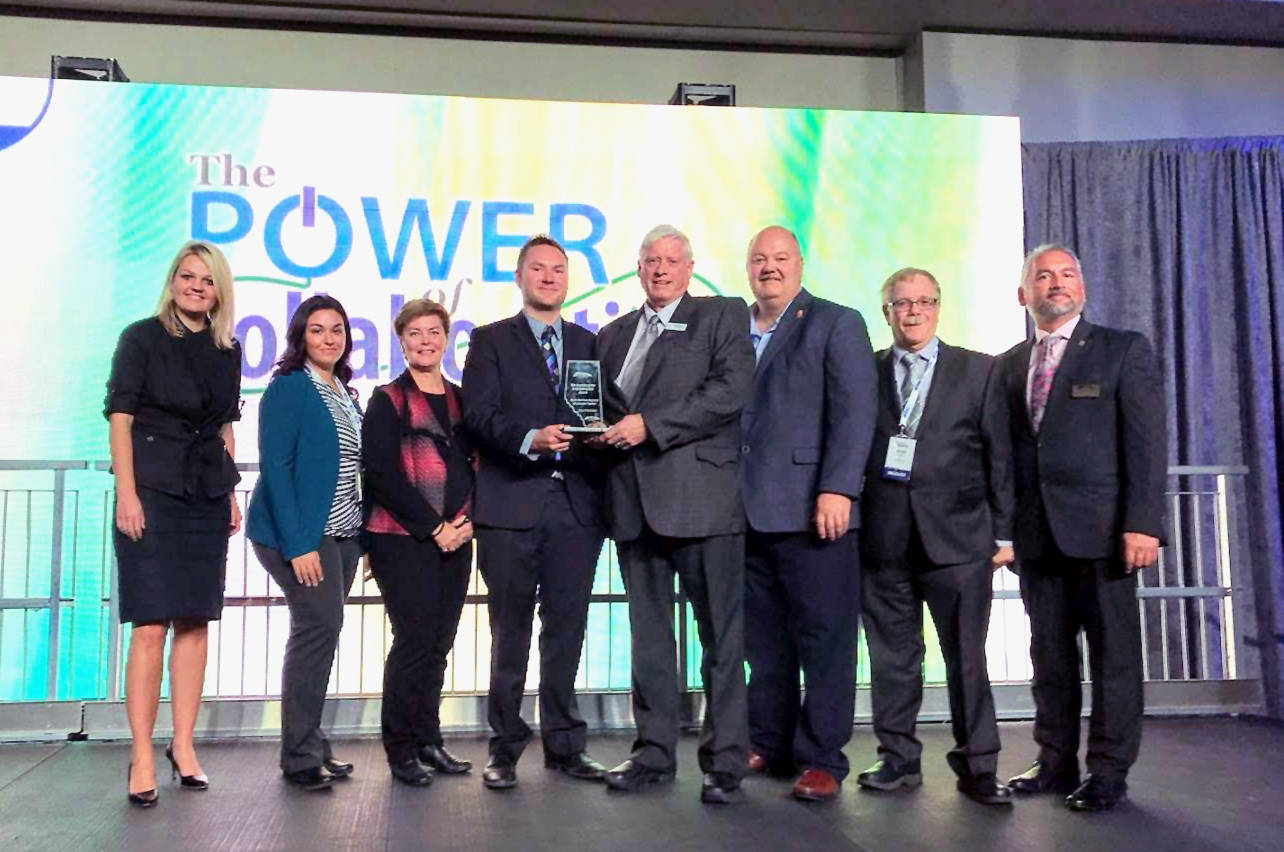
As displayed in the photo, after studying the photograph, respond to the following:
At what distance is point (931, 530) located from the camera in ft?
10.5

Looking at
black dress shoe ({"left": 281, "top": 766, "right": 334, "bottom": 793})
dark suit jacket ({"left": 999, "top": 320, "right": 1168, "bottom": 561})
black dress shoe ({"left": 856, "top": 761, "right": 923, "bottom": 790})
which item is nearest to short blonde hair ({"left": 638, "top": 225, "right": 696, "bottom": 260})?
dark suit jacket ({"left": 999, "top": 320, "right": 1168, "bottom": 561})

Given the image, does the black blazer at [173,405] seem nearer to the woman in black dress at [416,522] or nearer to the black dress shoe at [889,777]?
the woman in black dress at [416,522]

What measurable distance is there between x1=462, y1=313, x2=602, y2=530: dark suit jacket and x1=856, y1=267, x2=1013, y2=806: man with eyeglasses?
84cm

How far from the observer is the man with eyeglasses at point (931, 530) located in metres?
3.20

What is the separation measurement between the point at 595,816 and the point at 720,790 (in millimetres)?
356

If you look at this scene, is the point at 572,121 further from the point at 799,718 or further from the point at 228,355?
the point at 799,718

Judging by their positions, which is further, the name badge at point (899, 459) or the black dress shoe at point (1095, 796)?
the name badge at point (899, 459)

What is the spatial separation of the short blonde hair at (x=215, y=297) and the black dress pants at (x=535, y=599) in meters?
0.92

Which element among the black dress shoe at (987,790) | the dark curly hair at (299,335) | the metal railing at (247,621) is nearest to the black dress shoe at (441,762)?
the metal railing at (247,621)

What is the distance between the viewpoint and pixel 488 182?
5.50m

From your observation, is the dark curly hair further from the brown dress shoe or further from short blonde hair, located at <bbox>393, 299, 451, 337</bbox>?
the brown dress shoe

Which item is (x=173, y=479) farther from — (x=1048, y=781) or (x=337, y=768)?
(x=1048, y=781)

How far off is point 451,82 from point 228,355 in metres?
3.36

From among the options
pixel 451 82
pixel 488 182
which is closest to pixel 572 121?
pixel 488 182
